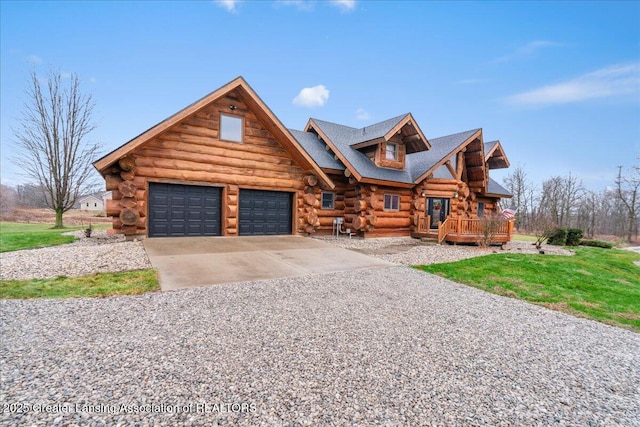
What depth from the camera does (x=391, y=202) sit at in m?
16.9

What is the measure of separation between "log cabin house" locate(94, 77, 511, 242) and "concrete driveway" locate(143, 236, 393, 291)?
4.34ft

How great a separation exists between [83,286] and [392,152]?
53.1ft

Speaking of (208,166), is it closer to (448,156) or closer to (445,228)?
(445,228)

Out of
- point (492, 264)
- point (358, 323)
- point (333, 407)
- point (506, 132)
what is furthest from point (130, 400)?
point (506, 132)

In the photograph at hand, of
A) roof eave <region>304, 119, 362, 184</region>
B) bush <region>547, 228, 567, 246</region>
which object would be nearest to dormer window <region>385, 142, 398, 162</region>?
roof eave <region>304, 119, 362, 184</region>

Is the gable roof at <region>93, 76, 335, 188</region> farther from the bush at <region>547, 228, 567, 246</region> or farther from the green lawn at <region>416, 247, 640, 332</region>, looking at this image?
the bush at <region>547, 228, 567, 246</region>

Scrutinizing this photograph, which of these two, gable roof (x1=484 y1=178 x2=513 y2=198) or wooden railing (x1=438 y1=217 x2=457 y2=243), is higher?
gable roof (x1=484 y1=178 x2=513 y2=198)

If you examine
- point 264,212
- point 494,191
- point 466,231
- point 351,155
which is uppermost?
point 351,155

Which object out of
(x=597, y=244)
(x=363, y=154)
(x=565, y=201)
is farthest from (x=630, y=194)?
(x=363, y=154)

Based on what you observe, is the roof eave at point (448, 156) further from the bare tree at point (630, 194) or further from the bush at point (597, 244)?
the bare tree at point (630, 194)

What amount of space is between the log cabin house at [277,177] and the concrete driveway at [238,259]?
132cm

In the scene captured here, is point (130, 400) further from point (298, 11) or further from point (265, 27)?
point (298, 11)

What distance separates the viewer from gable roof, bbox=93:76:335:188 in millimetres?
9523

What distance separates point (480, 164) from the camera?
62.1 feet
